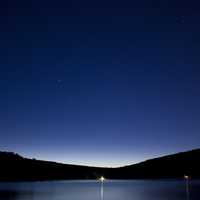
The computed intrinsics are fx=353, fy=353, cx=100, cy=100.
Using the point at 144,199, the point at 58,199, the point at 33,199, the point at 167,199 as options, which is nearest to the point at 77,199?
the point at 58,199

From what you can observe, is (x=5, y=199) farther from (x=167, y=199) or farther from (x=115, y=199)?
(x=167, y=199)

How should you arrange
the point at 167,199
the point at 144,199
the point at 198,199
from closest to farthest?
the point at 198,199
the point at 167,199
the point at 144,199

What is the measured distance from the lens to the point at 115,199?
103m

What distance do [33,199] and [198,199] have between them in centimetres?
4517

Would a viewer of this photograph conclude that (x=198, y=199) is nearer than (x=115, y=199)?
Yes

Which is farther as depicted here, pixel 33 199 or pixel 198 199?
pixel 33 199

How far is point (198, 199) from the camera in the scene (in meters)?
82.9

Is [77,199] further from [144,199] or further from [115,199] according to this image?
[144,199]

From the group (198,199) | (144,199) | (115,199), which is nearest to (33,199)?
(115,199)

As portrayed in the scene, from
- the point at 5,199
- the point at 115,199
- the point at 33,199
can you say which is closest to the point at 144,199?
the point at 115,199

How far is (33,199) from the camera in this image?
99.2 m

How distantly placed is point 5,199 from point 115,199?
31226 millimetres

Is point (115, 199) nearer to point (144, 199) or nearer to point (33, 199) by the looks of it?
point (144, 199)

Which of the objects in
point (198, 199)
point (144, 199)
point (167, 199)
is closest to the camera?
point (198, 199)
